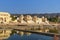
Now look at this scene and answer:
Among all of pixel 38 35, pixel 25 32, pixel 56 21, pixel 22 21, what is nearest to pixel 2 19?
pixel 22 21

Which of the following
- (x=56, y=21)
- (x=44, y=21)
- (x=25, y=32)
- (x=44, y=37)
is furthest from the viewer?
(x=56, y=21)

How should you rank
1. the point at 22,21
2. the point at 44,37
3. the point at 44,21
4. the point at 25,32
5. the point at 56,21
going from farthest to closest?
the point at 56,21 < the point at 44,21 < the point at 22,21 < the point at 25,32 < the point at 44,37

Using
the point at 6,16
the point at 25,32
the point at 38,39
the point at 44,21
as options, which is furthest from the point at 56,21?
the point at 38,39

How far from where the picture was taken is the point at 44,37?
8969 millimetres

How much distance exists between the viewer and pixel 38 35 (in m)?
9.52

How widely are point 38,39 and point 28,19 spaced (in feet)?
61.5

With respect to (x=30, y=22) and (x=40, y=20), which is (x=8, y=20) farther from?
(x=40, y=20)

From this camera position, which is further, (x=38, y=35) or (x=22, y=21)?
(x=22, y=21)

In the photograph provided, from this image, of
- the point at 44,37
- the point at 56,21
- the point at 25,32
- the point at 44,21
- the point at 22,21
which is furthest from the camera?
the point at 56,21

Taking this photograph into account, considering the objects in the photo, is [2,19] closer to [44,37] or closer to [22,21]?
[22,21]

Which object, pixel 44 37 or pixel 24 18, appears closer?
pixel 44 37

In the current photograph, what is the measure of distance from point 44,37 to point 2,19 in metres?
20.0

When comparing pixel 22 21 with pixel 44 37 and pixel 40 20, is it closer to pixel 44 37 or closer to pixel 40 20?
pixel 40 20

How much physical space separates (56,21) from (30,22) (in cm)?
775
